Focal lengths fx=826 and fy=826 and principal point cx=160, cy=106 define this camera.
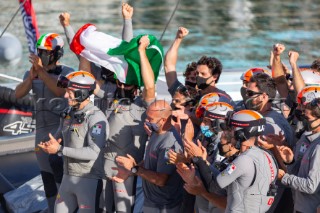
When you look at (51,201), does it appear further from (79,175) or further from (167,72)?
(167,72)

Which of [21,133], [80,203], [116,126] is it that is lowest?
[21,133]

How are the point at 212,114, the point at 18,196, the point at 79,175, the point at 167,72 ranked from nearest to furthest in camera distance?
the point at 212,114
the point at 79,175
the point at 167,72
the point at 18,196

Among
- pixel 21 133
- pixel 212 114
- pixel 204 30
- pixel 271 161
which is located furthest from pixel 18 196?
pixel 204 30

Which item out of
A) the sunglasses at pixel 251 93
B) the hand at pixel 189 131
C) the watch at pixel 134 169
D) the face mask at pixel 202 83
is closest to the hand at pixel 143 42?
the face mask at pixel 202 83

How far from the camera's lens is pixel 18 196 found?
9109 millimetres

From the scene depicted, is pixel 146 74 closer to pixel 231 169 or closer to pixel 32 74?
pixel 32 74

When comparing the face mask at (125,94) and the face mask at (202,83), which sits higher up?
the face mask at (202,83)

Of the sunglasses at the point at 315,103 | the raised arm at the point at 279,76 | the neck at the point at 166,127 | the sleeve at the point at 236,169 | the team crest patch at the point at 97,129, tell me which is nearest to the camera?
the sleeve at the point at 236,169

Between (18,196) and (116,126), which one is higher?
(116,126)

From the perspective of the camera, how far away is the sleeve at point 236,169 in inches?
226

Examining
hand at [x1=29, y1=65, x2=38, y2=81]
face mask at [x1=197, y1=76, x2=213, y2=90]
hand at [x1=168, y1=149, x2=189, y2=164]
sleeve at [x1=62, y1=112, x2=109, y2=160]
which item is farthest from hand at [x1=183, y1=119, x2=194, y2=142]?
hand at [x1=29, y1=65, x2=38, y2=81]

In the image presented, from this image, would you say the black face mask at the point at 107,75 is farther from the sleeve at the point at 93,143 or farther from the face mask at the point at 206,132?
the face mask at the point at 206,132

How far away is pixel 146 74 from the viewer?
7.09 meters

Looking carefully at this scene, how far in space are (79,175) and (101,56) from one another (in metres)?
1.32
